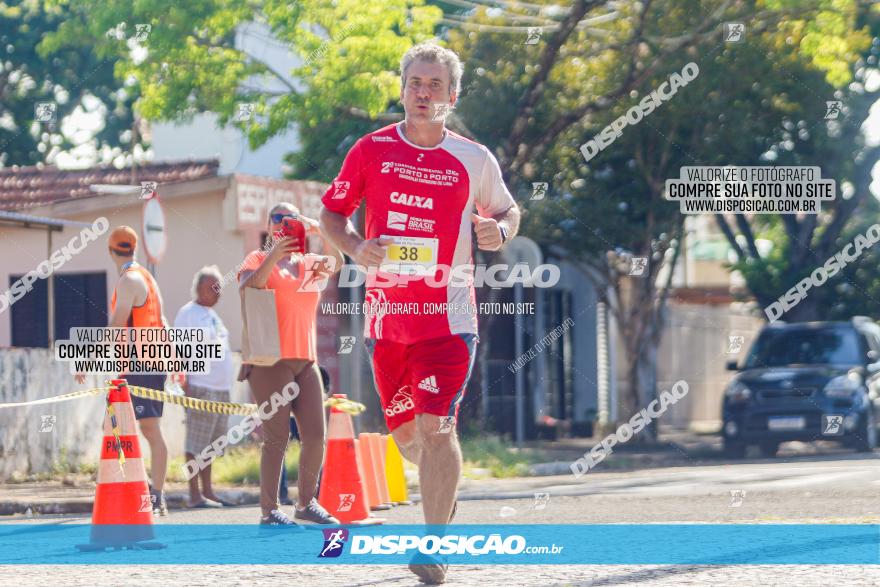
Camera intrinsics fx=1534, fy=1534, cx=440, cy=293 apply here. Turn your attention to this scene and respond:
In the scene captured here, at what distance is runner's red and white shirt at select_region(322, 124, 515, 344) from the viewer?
595 centimetres

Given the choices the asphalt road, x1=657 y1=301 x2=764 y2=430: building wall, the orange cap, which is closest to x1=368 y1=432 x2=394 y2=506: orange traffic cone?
the asphalt road

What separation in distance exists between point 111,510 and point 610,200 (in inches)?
648

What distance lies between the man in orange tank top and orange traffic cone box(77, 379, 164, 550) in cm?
192

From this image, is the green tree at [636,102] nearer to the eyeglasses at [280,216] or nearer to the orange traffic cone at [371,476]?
the orange traffic cone at [371,476]

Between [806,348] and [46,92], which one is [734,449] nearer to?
[806,348]

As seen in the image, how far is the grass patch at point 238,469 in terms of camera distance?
554 inches

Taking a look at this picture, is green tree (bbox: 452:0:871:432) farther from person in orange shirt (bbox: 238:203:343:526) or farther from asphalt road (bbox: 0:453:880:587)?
person in orange shirt (bbox: 238:203:343:526)

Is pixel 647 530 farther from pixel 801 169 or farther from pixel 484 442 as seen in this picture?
pixel 801 169

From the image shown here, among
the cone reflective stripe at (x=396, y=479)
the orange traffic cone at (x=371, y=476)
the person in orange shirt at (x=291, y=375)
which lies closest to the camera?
the person in orange shirt at (x=291, y=375)

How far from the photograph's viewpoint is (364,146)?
613 cm

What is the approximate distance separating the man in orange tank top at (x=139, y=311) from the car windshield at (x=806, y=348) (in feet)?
37.1

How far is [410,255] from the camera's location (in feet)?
19.4

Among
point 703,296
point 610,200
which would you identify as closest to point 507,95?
point 610,200

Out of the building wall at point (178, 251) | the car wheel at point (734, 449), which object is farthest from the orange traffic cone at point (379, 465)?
the car wheel at point (734, 449)
